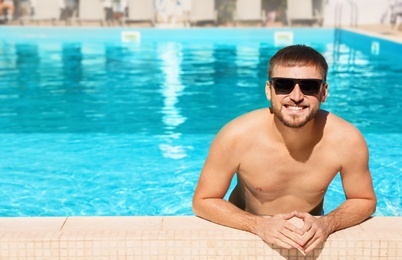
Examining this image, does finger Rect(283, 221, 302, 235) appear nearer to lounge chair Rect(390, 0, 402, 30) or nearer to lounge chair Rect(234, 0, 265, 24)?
lounge chair Rect(390, 0, 402, 30)

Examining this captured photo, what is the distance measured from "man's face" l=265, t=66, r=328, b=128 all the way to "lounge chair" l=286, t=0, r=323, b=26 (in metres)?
16.7

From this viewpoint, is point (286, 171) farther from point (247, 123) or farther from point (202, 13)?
point (202, 13)

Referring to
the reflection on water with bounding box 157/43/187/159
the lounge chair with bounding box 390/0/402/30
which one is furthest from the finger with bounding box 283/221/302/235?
the lounge chair with bounding box 390/0/402/30

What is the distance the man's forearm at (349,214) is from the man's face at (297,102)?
365mm

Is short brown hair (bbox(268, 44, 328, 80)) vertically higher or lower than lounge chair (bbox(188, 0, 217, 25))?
lower

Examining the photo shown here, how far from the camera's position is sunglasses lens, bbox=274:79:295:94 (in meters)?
2.16

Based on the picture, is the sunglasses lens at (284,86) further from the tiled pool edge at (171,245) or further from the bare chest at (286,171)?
the tiled pool edge at (171,245)

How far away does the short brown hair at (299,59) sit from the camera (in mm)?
2172

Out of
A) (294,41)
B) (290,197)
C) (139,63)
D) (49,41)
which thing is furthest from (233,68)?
(290,197)

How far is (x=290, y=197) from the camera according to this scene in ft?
8.18

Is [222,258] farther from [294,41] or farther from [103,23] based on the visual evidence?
[103,23]

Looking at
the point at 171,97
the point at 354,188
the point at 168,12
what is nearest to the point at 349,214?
the point at 354,188

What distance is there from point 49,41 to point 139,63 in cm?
520

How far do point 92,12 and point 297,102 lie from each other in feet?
55.5
